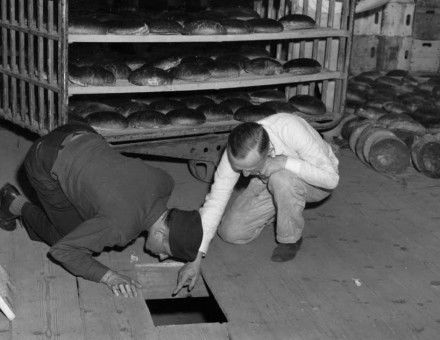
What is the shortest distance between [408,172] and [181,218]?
303cm

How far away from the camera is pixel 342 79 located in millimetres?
6504

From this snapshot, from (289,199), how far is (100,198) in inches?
49.8

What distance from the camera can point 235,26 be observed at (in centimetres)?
591

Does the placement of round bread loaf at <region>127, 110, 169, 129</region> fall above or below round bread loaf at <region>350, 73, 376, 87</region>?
above

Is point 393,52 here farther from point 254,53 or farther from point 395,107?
point 254,53

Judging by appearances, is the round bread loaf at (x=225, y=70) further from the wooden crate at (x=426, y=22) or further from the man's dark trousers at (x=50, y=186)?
the wooden crate at (x=426, y=22)

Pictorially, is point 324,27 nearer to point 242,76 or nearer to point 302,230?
point 242,76

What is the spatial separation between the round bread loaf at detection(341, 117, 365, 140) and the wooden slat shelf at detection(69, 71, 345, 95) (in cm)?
65

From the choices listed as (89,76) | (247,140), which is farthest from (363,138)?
(247,140)

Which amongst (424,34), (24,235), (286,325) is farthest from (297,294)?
(424,34)

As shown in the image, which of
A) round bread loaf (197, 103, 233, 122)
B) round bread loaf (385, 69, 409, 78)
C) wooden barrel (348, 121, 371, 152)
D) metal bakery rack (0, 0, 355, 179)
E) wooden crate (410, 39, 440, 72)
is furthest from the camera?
wooden crate (410, 39, 440, 72)

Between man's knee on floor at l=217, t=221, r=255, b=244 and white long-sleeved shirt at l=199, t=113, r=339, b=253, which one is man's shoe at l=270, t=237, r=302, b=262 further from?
white long-sleeved shirt at l=199, t=113, r=339, b=253

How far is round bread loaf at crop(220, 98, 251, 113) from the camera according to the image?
617cm

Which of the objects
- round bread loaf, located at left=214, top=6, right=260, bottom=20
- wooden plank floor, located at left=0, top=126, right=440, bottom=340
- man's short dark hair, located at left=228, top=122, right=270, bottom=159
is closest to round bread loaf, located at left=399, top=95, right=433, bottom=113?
round bread loaf, located at left=214, top=6, right=260, bottom=20
